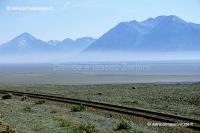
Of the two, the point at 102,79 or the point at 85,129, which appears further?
the point at 102,79

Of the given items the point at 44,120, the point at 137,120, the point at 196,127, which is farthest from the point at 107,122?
the point at 196,127

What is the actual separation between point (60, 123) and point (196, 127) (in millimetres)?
6623

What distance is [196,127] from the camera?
64.0ft

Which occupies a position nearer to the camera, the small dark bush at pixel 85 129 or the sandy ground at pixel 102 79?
the small dark bush at pixel 85 129

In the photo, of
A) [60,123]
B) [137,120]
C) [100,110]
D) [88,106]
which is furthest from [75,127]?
[88,106]

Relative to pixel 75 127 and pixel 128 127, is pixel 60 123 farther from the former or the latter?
pixel 128 127

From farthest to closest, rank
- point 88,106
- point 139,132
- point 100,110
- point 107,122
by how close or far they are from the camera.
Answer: point 88,106
point 100,110
point 107,122
point 139,132

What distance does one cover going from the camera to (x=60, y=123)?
21.4m

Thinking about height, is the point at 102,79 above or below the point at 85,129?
below

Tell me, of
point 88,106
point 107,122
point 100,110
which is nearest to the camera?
point 107,122

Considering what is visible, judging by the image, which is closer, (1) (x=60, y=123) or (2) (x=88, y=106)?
(1) (x=60, y=123)

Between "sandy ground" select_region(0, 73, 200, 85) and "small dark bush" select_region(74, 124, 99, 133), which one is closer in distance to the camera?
"small dark bush" select_region(74, 124, 99, 133)

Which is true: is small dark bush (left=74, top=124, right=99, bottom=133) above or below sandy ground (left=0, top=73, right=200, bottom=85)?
above

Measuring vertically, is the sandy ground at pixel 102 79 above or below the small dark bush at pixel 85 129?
below
